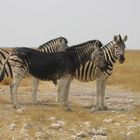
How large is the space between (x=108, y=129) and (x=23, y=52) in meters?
4.70

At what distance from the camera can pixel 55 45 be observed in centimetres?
1870

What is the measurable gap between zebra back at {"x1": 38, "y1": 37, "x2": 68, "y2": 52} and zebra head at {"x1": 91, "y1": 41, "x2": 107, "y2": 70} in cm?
263

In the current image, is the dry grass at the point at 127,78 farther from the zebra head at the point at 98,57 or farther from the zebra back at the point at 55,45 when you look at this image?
the zebra head at the point at 98,57

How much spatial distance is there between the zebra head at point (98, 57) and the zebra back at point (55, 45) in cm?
263

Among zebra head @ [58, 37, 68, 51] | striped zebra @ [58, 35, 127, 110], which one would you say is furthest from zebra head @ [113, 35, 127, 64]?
zebra head @ [58, 37, 68, 51]

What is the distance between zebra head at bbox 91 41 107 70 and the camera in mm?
16094

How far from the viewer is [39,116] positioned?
44.4 ft

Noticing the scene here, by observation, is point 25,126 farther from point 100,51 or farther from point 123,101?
point 123,101

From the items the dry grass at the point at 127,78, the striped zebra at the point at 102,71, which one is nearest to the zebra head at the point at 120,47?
the striped zebra at the point at 102,71

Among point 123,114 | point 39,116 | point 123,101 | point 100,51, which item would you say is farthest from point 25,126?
point 123,101

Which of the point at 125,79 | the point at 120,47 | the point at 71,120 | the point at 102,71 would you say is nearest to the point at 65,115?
the point at 71,120

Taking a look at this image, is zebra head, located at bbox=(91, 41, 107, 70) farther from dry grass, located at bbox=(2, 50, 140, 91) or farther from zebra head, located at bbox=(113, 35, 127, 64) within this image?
dry grass, located at bbox=(2, 50, 140, 91)

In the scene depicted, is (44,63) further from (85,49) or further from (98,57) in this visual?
(98,57)

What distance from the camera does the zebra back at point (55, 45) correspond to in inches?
733
